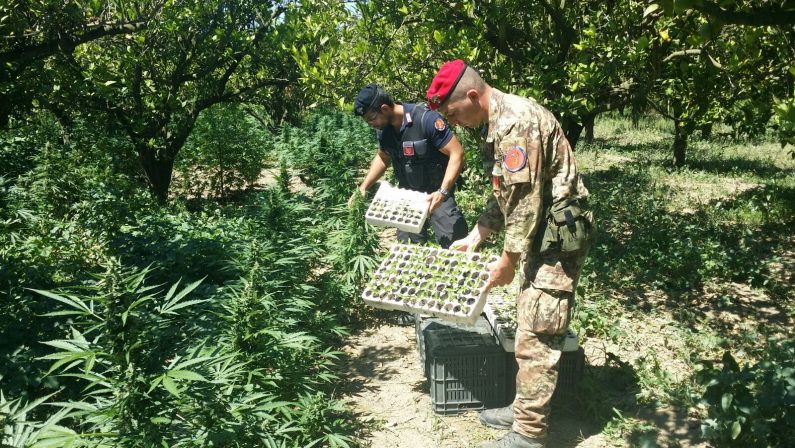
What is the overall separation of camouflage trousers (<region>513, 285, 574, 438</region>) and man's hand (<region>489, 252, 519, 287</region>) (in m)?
0.15

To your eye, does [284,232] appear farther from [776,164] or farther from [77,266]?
[776,164]

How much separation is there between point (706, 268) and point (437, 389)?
3.36m

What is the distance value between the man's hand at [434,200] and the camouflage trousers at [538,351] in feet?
5.05

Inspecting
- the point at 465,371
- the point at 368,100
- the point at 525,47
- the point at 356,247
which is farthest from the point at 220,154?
the point at 465,371

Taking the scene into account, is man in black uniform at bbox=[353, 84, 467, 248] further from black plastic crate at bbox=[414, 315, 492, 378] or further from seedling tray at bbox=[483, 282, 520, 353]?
black plastic crate at bbox=[414, 315, 492, 378]

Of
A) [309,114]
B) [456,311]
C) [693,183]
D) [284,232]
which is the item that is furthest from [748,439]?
[309,114]

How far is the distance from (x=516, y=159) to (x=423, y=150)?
1946mm

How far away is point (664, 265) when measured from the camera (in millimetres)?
5402

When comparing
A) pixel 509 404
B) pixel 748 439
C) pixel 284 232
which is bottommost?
pixel 509 404

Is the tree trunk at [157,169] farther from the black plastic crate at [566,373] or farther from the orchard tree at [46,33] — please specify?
the black plastic crate at [566,373]

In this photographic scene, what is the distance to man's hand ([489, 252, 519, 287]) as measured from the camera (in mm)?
2721

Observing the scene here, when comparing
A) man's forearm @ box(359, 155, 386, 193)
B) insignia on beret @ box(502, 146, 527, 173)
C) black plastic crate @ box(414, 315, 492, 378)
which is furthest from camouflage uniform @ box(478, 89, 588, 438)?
man's forearm @ box(359, 155, 386, 193)

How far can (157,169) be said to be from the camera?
8000 millimetres

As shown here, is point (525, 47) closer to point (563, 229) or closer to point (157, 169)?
point (563, 229)
